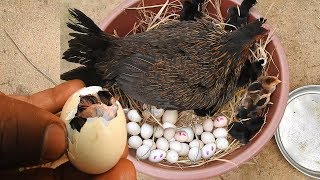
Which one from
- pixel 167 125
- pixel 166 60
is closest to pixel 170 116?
pixel 167 125

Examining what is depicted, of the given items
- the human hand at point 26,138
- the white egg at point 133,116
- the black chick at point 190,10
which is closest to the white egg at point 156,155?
the white egg at point 133,116

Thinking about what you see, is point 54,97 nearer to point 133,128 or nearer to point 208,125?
point 133,128

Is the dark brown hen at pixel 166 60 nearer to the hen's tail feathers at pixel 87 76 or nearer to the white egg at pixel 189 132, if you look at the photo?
the hen's tail feathers at pixel 87 76

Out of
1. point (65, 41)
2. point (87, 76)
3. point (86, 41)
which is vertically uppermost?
point (86, 41)

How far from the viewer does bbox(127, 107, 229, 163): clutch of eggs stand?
1.43 m

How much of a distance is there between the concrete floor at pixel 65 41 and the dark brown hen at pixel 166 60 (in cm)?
44

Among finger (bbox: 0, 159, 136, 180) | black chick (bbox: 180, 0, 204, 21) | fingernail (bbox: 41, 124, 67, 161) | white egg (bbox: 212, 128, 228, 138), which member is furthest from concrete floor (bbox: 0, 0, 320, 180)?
fingernail (bbox: 41, 124, 67, 161)

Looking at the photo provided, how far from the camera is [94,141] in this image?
0.97m

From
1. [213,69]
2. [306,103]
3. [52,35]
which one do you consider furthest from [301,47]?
[52,35]

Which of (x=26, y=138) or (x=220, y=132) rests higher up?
(x=26, y=138)

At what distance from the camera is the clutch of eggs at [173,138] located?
1.43 metres

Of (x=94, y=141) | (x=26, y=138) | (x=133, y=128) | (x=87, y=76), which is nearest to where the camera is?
(x=26, y=138)

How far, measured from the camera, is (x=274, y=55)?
1.43 metres

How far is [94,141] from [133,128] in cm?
48
